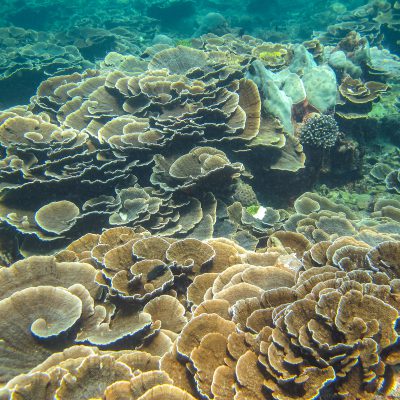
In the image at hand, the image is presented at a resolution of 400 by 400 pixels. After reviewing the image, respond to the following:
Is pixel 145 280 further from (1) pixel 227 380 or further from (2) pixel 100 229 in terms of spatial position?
(2) pixel 100 229

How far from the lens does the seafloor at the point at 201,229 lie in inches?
74.9

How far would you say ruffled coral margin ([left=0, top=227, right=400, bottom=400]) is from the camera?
1822mm

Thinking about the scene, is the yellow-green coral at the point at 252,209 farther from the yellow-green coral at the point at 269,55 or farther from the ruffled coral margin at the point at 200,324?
the yellow-green coral at the point at 269,55

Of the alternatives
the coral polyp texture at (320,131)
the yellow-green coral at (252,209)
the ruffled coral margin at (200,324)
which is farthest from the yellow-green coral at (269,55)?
the ruffled coral margin at (200,324)

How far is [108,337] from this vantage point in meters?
2.54

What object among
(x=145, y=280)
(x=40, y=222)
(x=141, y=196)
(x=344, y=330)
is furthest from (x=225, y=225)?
(x=344, y=330)

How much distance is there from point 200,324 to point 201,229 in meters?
2.47

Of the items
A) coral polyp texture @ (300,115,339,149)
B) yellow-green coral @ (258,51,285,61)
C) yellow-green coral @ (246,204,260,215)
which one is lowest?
yellow-green coral @ (246,204,260,215)

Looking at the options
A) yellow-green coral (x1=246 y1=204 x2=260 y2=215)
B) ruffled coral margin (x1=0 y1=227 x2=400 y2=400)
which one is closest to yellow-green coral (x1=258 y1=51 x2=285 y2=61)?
yellow-green coral (x1=246 y1=204 x2=260 y2=215)

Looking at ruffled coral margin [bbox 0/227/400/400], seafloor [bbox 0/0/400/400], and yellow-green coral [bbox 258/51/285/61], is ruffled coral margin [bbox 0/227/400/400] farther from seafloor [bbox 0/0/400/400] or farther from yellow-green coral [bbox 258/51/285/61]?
yellow-green coral [bbox 258/51/285/61]

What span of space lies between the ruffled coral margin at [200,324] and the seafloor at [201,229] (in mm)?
11

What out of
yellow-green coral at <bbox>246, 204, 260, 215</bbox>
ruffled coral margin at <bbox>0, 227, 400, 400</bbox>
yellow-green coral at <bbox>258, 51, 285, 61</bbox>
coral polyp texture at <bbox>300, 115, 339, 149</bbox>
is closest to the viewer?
ruffled coral margin at <bbox>0, 227, 400, 400</bbox>

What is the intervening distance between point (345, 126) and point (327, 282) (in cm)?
685

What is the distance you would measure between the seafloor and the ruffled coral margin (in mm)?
11
